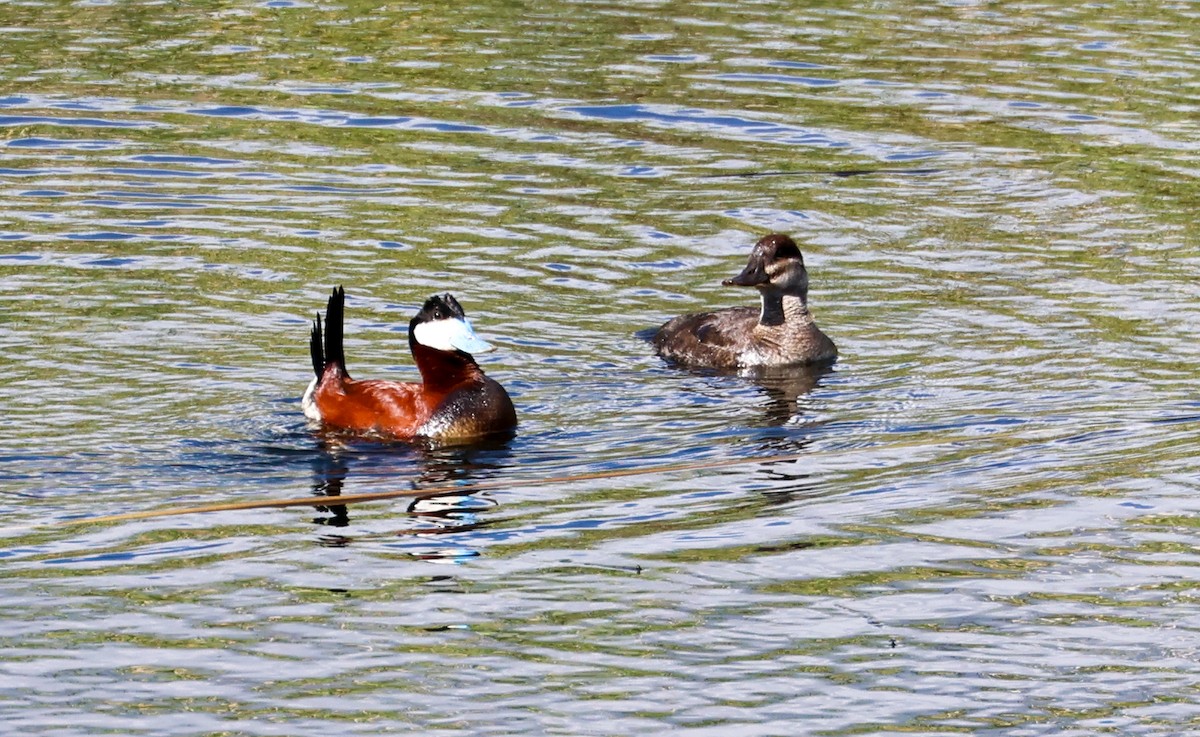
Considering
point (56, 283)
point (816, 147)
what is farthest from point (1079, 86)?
point (56, 283)

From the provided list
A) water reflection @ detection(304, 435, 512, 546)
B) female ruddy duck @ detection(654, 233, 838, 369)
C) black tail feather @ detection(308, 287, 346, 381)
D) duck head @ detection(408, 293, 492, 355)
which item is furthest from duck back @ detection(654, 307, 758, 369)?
black tail feather @ detection(308, 287, 346, 381)

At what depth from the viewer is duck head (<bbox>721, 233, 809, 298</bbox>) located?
13.8 metres

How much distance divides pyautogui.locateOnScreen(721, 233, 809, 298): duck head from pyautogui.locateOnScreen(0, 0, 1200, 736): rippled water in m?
0.55

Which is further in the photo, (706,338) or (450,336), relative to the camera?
(706,338)

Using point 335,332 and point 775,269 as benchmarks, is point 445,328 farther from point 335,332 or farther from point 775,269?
point 775,269

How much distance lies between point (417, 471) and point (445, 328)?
1.08 metres

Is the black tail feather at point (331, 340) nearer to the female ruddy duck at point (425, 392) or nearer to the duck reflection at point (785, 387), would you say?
the female ruddy duck at point (425, 392)

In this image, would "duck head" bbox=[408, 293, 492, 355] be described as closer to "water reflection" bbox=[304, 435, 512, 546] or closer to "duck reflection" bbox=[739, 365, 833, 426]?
"water reflection" bbox=[304, 435, 512, 546]

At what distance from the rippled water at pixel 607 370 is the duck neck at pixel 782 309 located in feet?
1.46

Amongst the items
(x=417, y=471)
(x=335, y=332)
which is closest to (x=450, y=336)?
(x=335, y=332)

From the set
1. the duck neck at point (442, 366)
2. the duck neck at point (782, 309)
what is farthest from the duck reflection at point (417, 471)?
the duck neck at point (782, 309)

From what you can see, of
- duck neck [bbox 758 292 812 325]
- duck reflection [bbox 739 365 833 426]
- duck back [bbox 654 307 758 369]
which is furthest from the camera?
duck neck [bbox 758 292 812 325]

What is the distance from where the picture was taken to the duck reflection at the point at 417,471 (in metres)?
9.73

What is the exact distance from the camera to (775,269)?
1380 centimetres
